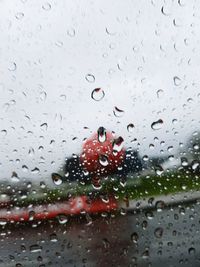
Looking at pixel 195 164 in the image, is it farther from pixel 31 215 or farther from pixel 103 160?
→ pixel 31 215

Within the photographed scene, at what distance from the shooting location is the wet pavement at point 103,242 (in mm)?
2506

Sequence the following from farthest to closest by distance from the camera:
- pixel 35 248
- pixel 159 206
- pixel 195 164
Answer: pixel 195 164, pixel 159 206, pixel 35 248

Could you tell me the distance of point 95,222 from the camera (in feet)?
8.54

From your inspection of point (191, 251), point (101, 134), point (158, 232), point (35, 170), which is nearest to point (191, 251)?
point (191, 251)

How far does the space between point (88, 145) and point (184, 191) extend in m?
0.73

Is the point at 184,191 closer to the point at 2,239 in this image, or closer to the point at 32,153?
the point at 32,153

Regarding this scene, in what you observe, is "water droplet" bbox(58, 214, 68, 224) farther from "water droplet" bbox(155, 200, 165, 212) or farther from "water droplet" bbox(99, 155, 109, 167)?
"water droplet" bbox(155, 200, 165, 212)

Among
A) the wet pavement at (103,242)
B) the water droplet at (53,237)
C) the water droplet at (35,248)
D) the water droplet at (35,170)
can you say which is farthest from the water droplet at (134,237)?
the water droplet at (35,170)

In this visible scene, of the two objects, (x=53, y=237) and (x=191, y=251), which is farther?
(x=191, y=251)

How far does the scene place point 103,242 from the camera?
255cm

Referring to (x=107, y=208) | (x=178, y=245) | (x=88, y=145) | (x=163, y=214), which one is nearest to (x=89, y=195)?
(x=107, y=208)

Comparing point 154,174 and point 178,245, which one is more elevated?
point 154,174

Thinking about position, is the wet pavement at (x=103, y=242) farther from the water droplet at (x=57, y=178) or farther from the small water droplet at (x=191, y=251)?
the water droplet at (x=57, y=178)

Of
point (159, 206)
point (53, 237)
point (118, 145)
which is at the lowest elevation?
point (53, 237)
